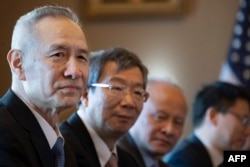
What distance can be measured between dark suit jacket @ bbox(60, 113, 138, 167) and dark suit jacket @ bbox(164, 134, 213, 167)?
0.54 meters

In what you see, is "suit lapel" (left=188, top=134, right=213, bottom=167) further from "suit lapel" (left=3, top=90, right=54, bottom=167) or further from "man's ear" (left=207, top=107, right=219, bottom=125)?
"suit lapel" (left=3, top=90, right=54, bottom=167)

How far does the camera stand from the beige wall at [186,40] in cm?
402

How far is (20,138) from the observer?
1.32 metres

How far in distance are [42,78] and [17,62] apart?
0.27ft

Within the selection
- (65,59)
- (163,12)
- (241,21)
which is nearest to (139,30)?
(163,12)

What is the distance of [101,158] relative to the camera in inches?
74.5

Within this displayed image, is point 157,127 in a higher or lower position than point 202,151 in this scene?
higher

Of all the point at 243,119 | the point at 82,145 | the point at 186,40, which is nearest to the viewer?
the point at 82,145

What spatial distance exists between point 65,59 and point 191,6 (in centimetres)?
278

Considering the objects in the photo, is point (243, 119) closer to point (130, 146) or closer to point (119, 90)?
point (130, 146)

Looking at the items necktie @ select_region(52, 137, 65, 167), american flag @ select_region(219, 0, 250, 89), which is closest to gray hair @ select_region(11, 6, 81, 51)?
necktie @ select_region(52, 137, 65, 167)

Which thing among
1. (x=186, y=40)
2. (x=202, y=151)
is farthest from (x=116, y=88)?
(x=186, y=40)

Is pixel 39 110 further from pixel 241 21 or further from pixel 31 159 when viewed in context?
pixel 241 21

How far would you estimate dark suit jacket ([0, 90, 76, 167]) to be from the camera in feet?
4.18
